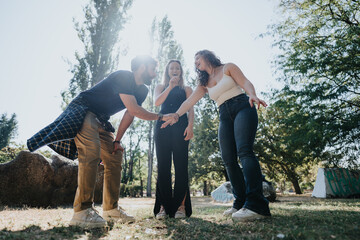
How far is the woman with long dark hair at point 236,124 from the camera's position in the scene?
2.18 meters

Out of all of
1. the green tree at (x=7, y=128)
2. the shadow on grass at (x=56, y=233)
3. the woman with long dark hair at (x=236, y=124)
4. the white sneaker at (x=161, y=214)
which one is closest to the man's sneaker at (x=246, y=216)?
the woman with long dark hair at (x=236, y=124)

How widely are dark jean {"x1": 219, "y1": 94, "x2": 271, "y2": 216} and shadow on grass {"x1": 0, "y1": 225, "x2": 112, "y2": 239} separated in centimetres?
144

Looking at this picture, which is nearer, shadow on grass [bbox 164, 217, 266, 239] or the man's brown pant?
→ shadow on grass [bbox 164, 217, 266, 239]

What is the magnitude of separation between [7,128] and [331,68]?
185 ft

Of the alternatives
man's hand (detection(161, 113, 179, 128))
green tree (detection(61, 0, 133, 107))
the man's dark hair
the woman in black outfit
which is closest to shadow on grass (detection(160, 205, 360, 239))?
the woman in black outfit

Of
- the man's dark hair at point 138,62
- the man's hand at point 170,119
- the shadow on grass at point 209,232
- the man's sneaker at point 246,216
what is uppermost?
the man's dark hair at point 138,62

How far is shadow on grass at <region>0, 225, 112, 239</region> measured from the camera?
5.51 feet

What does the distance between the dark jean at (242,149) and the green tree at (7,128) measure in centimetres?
5422

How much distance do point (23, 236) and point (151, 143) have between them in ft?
62.4

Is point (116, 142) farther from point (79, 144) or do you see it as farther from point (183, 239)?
point (183, 239)

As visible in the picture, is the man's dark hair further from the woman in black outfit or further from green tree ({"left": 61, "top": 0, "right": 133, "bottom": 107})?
green tree ({"left": 61, "top": 0, "right": 133, "bottom": 107})

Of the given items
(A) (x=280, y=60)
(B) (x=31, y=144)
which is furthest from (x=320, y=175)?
(B) (x=31, y=144)

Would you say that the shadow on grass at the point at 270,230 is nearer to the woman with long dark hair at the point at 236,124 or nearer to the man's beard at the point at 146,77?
the woman with long dark hair at the point at 236,124

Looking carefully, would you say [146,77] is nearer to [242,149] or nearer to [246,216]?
[242,149]
